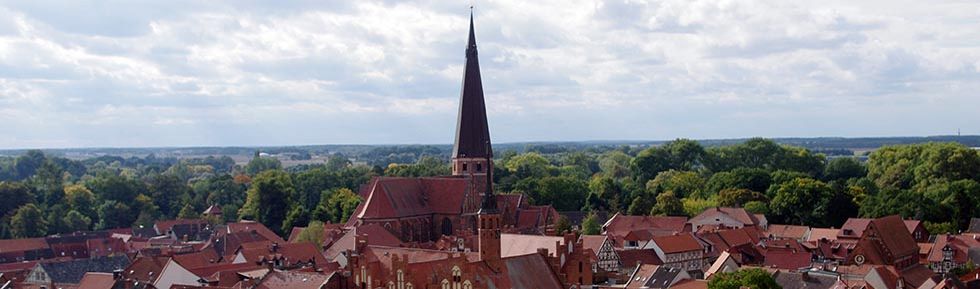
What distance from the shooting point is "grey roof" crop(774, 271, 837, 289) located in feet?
→ 223

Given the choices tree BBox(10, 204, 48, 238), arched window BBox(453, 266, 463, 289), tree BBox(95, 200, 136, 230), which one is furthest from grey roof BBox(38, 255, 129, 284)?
tree BBox(95, 200, 136, 230)

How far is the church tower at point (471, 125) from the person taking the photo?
96.3m

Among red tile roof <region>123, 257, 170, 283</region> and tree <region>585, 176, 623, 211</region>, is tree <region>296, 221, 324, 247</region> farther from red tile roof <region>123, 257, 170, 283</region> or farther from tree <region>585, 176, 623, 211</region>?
tree <region>585, 176, 623, 211</region>

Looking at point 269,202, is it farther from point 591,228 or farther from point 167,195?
point 591,228

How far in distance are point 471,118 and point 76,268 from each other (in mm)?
35150

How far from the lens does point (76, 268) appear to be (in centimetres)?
8475

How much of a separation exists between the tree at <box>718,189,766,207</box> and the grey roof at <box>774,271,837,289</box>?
167ft

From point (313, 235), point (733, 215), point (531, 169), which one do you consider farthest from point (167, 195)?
point (733, 215)

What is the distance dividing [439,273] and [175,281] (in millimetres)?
28544

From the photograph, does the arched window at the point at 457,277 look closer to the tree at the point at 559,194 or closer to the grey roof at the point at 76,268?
the grey roof at the point at 76,268

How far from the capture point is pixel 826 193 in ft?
370

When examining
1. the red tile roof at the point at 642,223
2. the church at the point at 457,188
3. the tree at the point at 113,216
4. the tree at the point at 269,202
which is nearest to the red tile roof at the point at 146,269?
the church at the point at 457,188

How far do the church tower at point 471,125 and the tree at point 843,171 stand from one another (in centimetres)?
8024

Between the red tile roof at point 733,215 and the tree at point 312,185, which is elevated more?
the tree at point 312,185
